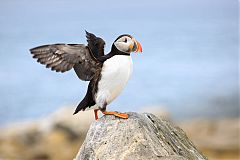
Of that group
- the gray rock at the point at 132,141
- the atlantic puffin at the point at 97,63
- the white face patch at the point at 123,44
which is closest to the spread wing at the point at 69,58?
the atlantic puffin at the point at 97,63

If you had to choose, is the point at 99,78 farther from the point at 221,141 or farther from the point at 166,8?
the point at 166,8

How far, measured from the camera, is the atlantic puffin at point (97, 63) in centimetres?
632

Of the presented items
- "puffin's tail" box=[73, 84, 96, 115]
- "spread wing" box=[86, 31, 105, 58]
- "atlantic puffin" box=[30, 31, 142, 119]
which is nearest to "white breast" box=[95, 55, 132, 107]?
"atlantic puffin" box=[30, 31, 142, 119]

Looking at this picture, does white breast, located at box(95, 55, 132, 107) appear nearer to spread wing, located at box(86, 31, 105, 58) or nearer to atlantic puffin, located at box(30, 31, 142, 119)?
atlantic puffin, located at box(30, 31, 142, 119)

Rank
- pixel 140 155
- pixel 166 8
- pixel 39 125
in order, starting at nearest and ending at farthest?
pixel 140 155 → pixel 39 125 → pixel 166 8

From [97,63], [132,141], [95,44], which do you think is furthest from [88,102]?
[132,141]

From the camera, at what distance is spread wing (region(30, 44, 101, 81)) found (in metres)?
6.56

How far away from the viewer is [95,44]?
261 inches

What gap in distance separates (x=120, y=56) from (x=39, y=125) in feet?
32.6

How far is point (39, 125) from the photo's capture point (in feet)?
52.4

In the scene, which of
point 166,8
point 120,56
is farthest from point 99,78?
point 166,8

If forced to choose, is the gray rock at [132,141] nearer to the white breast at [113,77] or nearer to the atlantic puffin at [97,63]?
the atlantic puffin at [97,63]

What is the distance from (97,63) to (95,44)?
238 mm

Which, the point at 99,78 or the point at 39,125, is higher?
the point at 39,125
